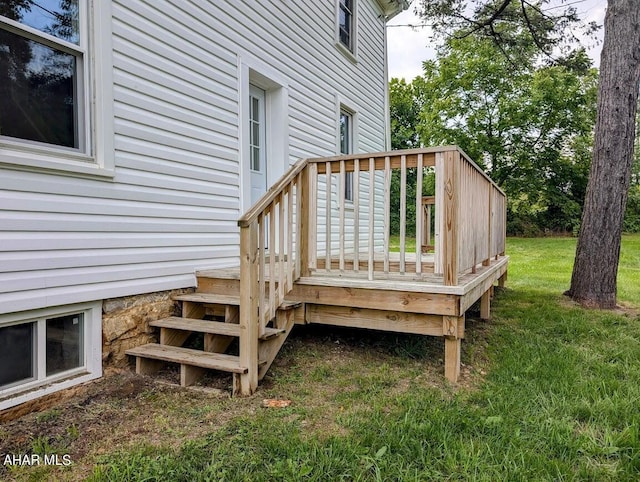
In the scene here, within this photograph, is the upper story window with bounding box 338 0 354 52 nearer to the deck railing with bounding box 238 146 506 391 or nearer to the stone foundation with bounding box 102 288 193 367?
the deck railing with bounding box 238 146 506 391

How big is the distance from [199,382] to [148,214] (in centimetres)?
135

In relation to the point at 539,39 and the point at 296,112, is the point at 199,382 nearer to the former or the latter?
the point at 296,112

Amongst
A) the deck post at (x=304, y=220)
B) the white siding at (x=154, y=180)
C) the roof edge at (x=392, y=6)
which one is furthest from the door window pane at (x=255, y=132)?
the roof edge at (x=392, y=6)

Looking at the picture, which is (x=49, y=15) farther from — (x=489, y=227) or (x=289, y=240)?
(x=489, y=227)

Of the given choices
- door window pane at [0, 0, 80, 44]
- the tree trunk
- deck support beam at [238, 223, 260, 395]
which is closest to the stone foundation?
deck support beam at [238, 223, 260, 395]

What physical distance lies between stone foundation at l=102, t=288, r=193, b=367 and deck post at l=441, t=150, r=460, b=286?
2221mm

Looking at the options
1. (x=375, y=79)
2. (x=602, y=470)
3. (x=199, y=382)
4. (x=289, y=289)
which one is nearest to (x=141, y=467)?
(x=199, y=382)

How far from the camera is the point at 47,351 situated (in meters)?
2.64

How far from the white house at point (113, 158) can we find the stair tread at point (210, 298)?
0.50ft

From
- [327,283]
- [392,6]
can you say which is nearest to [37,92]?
[327,283]

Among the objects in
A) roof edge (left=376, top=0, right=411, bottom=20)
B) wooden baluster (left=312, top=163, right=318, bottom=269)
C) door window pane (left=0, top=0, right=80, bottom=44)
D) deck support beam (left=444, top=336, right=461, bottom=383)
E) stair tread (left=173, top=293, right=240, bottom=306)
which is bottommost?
deck support beam (left=444, top=336, right=461, bottom=383)

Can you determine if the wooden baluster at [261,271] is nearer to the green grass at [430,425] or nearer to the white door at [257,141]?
the green grass at [430,425]

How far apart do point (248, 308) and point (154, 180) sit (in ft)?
4.76

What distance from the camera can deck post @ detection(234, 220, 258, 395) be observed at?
2.58 meters
